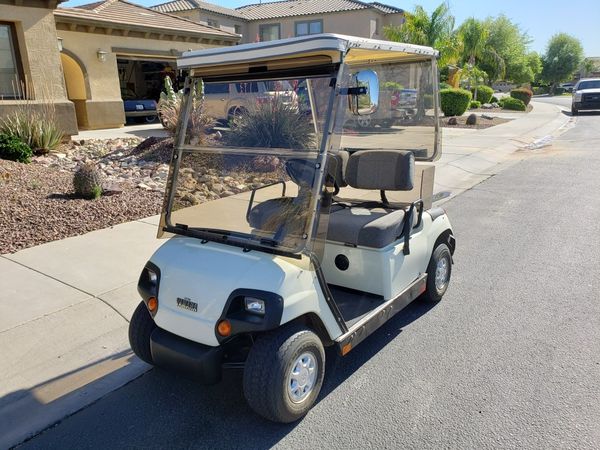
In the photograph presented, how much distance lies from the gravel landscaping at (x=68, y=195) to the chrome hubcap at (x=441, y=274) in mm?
3957

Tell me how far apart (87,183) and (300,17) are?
28646 mm

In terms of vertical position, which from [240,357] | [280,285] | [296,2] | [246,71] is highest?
[296,2]

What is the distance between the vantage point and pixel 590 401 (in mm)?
2660

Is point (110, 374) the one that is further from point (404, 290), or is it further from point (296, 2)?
point (296, 2)

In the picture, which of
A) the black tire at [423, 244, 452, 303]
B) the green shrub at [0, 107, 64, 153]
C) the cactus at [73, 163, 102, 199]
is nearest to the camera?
the black tire at [423, 244, 452, 303]

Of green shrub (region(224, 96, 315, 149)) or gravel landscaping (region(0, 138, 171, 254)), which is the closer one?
green shrub (region(224, 96, 315, 149))

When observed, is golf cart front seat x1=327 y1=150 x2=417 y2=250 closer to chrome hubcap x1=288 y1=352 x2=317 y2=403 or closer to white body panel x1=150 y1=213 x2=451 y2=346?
white body panel x1=150 y1=213 x2=451 y2=346

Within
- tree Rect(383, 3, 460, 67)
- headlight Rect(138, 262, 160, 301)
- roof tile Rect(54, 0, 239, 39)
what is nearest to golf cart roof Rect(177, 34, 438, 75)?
headlight Rect(138, 262, 160, 301)

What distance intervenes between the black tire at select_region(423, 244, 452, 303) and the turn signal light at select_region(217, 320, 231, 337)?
195 centimetres

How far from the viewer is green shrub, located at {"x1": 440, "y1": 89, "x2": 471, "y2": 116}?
2061 cm

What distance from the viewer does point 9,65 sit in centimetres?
1054

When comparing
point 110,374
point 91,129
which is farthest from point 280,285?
point 91,129

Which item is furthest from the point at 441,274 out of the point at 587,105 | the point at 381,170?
the point at 587,105

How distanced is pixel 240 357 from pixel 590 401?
198 cm
